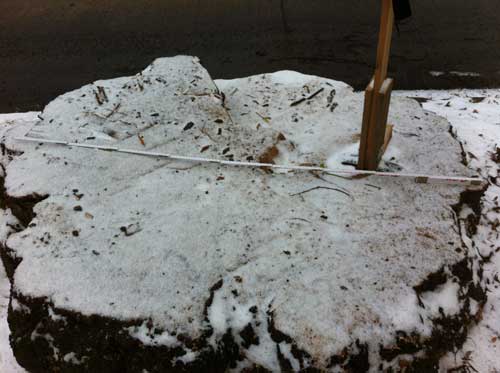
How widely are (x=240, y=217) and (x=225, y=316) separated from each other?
1.69 ft

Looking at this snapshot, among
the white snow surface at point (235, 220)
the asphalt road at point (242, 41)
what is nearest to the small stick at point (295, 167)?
the white snow surface at point (235, 220)

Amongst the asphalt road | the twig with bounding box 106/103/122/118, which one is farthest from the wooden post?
the asphalt road

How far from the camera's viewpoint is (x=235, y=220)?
2000 millimetres

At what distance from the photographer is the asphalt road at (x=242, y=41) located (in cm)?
410

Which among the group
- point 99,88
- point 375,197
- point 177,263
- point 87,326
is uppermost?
point 99,88

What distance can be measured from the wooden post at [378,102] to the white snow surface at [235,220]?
0.14 metres

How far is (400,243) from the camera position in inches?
73.1

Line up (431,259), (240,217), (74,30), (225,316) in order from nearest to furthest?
(225,316), (431,259), (240,217), (74,30)

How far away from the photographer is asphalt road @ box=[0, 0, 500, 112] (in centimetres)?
410

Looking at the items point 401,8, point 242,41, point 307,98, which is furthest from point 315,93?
point 242,41

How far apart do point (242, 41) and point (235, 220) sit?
3141mm

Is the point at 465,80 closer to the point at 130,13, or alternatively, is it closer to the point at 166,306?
the point at 166,306

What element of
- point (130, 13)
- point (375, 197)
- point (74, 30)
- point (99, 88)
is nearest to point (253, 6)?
point (130, 13)

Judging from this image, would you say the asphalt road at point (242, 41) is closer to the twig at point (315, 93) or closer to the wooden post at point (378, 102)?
the twig at point (315, 93)
